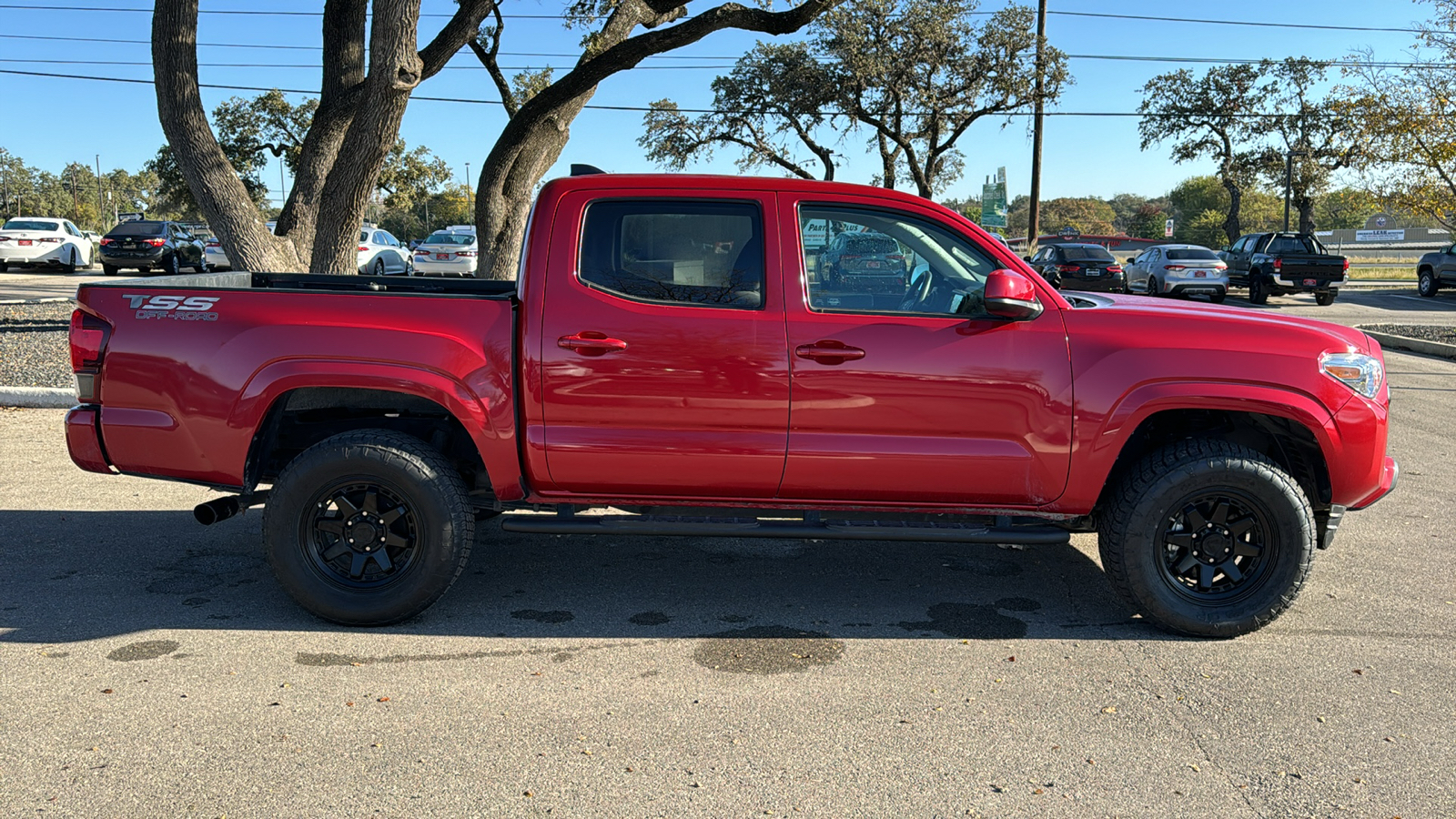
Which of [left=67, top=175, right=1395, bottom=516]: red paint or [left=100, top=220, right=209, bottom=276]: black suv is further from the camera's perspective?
[left=100, top=220, right=209, bottom=276]: black suv

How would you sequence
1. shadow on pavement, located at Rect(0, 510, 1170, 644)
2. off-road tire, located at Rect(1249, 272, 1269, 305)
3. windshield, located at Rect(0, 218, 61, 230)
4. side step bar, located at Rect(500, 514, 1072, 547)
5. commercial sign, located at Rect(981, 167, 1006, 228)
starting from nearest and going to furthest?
side step bar, located at Rect(500, 514, 1072, 547) < shadow on pavement, located at Rect(0, 510, 1170, 644) < off-road tire, located at Rect(1249, 272, 1269, 305) < windshield, located at Rect(0, 218, 61, 230) < commercial sign, located at Rect(981, 167, 1006, 228)

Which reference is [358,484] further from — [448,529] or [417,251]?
[417,251]

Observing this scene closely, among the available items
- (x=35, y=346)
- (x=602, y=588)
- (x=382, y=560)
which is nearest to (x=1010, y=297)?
(x=602, y=588)

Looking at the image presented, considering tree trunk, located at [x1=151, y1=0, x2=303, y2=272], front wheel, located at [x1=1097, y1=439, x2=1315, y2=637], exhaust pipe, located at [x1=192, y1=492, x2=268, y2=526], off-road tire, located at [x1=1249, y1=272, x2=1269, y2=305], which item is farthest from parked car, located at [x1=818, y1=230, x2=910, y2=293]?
off-road tire, located at [x1=1249, y1=272, x2=1269, y2=305]

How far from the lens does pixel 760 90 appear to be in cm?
3684

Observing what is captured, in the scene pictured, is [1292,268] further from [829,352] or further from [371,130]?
[829,352]

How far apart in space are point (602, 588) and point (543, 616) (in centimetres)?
45

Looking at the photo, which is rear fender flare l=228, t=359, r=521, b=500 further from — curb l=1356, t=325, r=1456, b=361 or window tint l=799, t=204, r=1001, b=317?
curb l=1356, t=325, r=1456, b=361

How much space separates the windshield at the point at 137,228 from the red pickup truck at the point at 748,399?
27.5 meters

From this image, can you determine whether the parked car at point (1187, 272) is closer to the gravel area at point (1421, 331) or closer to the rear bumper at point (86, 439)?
the gravel area at point (1421, 331)

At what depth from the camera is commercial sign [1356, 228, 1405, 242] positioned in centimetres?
7462

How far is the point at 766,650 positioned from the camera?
4430mm

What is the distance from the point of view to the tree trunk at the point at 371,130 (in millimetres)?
11367

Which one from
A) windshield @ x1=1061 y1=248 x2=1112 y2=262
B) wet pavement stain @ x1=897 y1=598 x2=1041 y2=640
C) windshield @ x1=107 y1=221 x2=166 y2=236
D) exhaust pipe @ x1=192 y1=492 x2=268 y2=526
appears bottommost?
wet pavement stain @ x1=897 y1=598 x2=1041 y2=640
